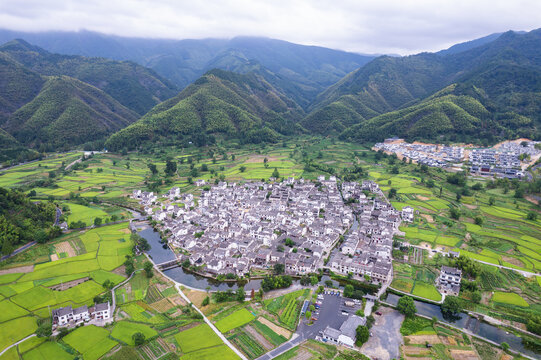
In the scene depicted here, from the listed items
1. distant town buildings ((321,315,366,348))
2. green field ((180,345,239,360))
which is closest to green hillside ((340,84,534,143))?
distant town buildings ((321,315,366,348))

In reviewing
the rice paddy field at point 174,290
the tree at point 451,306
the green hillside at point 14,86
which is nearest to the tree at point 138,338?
the rice paddy field at point 174,290

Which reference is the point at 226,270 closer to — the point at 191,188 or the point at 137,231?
the point at 137,231

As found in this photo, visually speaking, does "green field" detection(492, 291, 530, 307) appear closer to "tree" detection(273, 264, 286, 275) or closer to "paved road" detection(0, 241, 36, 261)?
"tree" detection(273, 264, 286, 275)

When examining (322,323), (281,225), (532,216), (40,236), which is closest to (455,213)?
(532,216)

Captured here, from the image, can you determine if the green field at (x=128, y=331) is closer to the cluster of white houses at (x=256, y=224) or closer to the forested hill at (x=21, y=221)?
the cluster of white houses at (x=256, y=224)

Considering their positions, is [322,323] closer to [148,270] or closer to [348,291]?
[348,291]
